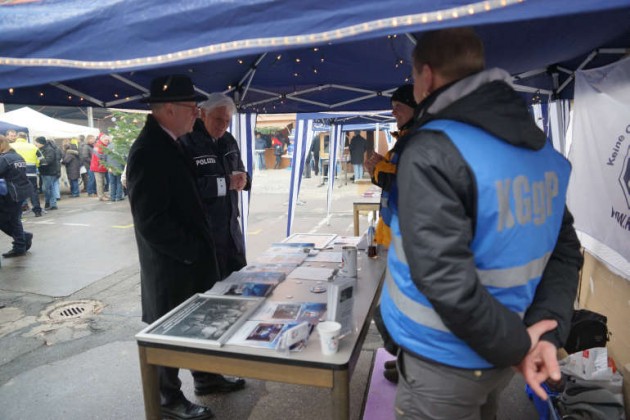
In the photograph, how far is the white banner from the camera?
2305 mm

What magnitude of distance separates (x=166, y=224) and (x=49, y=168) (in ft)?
35.6

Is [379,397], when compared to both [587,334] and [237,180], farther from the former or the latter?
[237,180]

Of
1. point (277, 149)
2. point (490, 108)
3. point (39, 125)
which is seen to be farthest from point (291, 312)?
point (277, 149)

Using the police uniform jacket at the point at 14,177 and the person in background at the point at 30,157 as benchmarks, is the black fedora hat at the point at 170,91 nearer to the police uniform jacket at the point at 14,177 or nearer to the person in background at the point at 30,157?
the police uniform jacket at the point at 14,177

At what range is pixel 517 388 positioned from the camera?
284 centimetres

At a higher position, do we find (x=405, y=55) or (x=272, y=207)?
(x=405, y=55)

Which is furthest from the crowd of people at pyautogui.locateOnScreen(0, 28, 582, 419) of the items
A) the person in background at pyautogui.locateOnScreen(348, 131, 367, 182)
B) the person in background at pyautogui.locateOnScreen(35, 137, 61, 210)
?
the person in background at pyautogui.locateOnScreen(348, 131, 367, 182)

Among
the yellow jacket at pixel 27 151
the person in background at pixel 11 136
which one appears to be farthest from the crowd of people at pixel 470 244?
the yellow jacket at pixel 27 151

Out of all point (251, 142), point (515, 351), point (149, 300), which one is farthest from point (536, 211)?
point (251, 142)

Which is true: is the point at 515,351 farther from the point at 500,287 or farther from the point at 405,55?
the point at 405,55

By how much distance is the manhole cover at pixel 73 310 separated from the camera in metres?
4.26

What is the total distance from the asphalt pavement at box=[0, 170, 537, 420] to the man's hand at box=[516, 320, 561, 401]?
158cm

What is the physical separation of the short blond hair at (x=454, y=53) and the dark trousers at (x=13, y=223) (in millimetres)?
7242

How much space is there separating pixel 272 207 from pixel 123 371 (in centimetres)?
806
